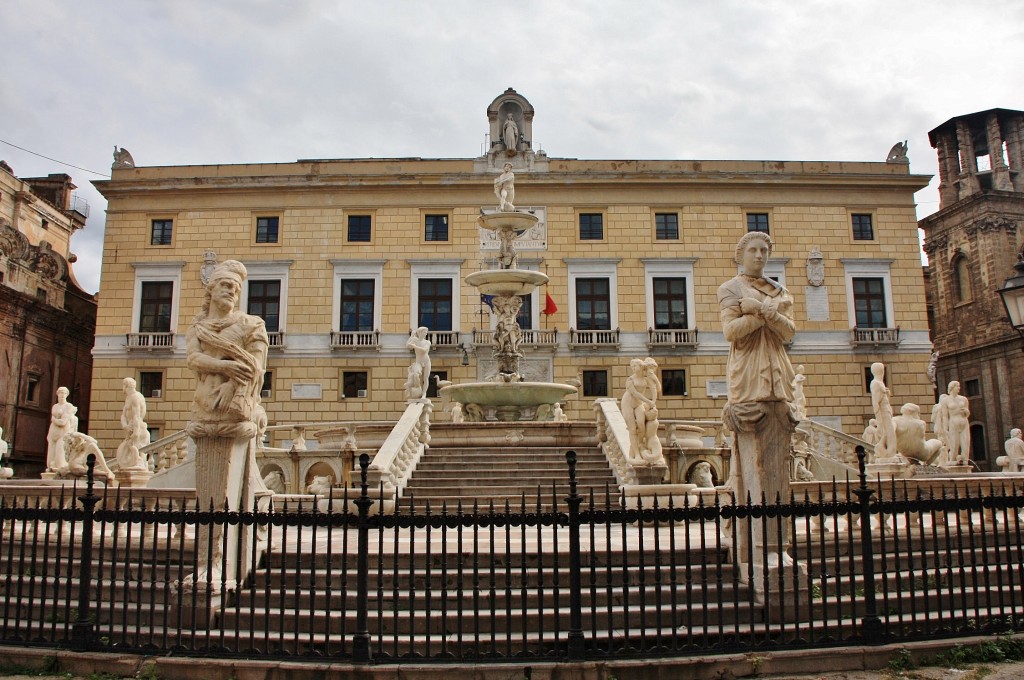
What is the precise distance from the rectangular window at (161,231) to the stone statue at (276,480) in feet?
62.6

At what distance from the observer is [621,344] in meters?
32.6

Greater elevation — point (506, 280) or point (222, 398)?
point (506, 280)

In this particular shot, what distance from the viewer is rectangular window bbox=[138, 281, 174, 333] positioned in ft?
110

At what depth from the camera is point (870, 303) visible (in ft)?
111

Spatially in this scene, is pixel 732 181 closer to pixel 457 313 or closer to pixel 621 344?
pixel 621 344

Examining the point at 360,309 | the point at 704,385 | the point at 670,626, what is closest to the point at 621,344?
the point at 704,385

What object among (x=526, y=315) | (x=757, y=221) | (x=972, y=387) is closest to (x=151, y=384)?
(x=526, y=315)

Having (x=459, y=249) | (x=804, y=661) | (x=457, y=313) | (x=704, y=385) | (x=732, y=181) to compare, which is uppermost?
(x=732, y=181)

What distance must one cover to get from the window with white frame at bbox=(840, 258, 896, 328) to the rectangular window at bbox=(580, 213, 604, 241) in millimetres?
9889

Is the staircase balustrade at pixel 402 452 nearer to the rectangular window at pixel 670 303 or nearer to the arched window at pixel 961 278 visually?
the rectangular window at pixel 670 303

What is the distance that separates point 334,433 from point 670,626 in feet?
43.5

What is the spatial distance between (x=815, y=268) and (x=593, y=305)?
907 cm

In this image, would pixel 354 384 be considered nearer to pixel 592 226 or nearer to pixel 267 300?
pixel 267 300

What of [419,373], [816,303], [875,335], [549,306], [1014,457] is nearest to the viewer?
[1014,457]
